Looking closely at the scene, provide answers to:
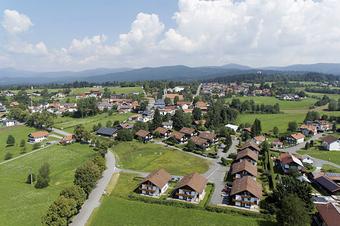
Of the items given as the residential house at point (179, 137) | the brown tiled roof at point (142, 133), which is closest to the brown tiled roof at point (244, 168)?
the residential house at point (179, 137)

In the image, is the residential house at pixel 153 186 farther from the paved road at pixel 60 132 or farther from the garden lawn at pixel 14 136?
the paved road at pixel 60 132

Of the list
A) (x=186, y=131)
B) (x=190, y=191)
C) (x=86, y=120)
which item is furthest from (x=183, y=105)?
(x=190, y=191)

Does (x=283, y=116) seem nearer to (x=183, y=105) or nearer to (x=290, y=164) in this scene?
(x=183, y=105)

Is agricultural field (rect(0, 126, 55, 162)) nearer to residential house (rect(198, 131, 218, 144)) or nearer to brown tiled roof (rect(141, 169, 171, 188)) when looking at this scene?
brown tiled roof (rect(141, 169, 171, 188))

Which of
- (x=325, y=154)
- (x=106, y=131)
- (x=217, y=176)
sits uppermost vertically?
(x=106, y=131)

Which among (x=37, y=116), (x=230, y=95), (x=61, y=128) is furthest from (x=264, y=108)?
(x=37, y=116)

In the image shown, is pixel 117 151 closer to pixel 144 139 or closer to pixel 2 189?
pixel 144 139
